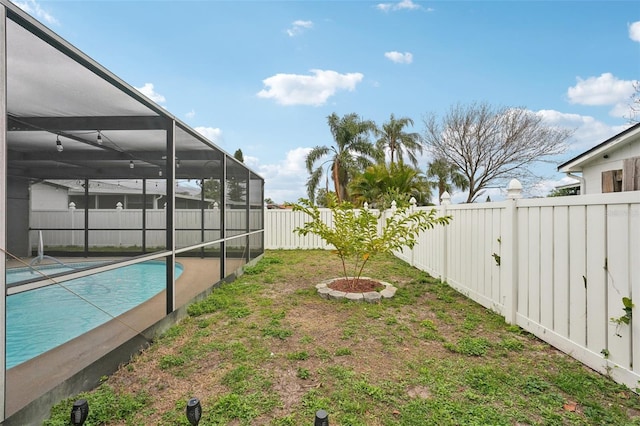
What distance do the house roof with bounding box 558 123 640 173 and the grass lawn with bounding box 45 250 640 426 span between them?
5811 millimetres

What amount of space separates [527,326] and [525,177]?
1538 cm

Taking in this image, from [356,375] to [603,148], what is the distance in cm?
839

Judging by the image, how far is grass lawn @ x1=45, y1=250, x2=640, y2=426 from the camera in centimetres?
172

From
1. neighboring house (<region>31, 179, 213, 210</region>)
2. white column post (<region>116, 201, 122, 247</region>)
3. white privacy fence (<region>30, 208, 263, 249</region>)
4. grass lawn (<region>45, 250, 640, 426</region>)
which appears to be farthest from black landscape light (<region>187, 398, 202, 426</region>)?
white column post (<region>116, 201, 122, 247</region>)

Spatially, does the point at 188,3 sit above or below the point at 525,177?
above

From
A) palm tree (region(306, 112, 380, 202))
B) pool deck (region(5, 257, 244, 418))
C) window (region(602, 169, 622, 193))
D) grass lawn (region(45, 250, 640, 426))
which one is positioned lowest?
grass lawn (region(45, 250, 640, 426))

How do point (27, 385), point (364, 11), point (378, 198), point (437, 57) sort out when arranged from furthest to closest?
point (378, 198), point (437, 57), point (364, 11), point (27, 385)

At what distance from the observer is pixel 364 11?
634cm

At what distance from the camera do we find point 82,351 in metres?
Result: 2.11

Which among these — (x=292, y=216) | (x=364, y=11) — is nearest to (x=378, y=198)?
(x=292, y=216)

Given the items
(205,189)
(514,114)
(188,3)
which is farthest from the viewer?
(514,114)

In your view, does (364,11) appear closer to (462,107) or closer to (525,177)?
(462,107)

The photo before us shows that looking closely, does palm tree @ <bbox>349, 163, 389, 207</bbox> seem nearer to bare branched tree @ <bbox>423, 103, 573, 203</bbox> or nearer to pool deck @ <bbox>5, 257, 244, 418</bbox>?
bare branched tree @ <bbox>423, 103, 573, 203</bbox>

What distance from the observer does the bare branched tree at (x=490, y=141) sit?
1442 centimetres
